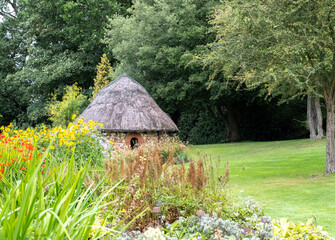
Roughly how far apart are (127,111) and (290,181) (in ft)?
31.8

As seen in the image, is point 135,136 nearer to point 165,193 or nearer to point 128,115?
point 128,115

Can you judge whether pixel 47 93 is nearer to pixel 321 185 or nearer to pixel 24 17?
pixel 24 17

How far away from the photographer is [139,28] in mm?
21969

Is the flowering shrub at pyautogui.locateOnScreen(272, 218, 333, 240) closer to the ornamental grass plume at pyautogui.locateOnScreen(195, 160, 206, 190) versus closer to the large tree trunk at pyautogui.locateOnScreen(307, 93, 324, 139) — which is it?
the ornamental grass plume at pyautogui.locateOnScreen(195, 160, 206, 190)

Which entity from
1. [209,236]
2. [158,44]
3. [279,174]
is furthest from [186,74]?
[209,236]

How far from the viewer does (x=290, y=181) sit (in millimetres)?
9820

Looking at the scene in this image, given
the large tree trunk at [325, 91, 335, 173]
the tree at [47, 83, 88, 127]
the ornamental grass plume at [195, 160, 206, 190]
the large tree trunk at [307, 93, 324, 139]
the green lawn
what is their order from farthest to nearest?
the tree at [47, 83, 88, 127] < the large tree trunk at [307, 93, 324, 139] < the large tree trunk at [325, 91, 335, 173] < the green lawn < the ornamental grass plume at [195, 160, 206, 190]

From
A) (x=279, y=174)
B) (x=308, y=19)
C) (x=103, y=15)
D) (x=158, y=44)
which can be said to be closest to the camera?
(x=308, y=19)

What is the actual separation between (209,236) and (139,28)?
1957 centimetres

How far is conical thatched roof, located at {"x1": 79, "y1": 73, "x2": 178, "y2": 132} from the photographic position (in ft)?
57.0

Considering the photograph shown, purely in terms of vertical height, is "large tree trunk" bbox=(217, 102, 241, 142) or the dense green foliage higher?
the dense green foliage

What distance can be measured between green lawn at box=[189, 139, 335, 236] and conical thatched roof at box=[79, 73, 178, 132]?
11.6 feet

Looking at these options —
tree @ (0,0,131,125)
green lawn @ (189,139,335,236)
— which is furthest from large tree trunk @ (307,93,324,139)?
tree @ (0,0,131,125)

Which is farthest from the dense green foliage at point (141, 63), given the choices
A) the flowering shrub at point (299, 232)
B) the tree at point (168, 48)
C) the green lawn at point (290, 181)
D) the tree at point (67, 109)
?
the flowering shrub at point (299, 232)
